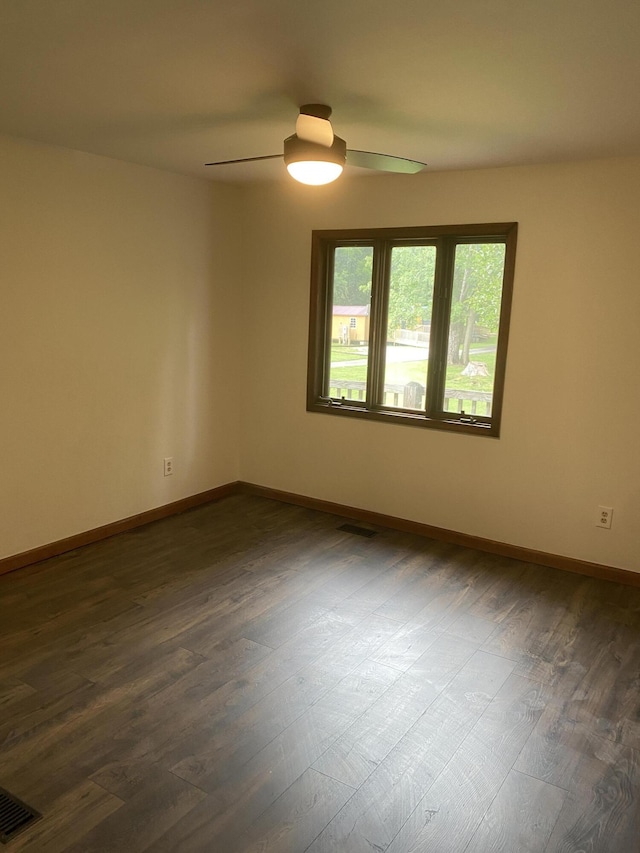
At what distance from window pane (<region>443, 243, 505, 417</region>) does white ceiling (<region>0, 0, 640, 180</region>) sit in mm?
740

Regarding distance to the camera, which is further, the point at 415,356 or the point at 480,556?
the point at 415,356

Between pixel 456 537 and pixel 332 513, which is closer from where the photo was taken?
pixel 456 537

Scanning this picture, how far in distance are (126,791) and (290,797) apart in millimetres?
512

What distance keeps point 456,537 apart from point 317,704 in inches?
80.1

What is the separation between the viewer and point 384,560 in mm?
3934

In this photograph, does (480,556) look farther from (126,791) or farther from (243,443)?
(126,791)

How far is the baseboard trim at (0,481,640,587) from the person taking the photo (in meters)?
3.71

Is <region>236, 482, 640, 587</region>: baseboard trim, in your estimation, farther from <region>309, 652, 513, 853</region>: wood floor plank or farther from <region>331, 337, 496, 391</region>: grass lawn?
<region>309, 652, 513, 853</region>: wood floor plank

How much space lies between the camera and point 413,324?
4348 mm

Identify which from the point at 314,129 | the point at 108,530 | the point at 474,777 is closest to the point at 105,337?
the point at 108,530

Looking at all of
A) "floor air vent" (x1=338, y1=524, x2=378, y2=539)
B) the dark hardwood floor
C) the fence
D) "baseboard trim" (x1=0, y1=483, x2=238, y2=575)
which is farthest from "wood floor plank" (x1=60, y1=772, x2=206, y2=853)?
the fence

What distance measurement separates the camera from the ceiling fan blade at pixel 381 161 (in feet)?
9.21

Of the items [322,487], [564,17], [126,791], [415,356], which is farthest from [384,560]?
[564,17]

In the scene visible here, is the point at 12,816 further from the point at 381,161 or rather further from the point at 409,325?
the point at 409,325
